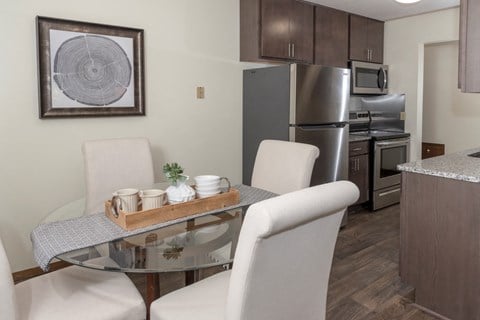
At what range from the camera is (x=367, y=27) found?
4.63 meters

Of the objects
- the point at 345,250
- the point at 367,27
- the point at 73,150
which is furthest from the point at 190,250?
the point at 367,27

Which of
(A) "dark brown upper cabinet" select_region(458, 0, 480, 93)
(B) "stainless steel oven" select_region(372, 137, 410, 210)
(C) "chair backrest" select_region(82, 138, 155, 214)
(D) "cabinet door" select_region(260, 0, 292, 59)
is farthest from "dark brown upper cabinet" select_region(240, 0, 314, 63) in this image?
(A) "dark brown upper cabinet" select_region(458, 0, 480, 93)

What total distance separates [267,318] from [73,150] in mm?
2180

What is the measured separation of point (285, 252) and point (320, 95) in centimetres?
261

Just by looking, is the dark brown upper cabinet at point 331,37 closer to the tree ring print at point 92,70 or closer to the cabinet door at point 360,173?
the cabinet door at point 360,173

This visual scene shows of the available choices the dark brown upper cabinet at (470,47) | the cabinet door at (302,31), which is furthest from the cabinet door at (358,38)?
the dark brown upper cabinet at (470,47)

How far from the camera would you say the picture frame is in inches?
103

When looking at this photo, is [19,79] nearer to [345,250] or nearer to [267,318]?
[267,318]

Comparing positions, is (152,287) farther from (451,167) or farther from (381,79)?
(381,79)

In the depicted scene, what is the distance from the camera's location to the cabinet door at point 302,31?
383cm

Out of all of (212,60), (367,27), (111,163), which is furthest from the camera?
(367,27)

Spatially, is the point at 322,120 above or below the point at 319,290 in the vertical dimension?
above

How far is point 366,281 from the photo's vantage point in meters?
2.64

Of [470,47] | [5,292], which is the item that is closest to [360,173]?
[470,47]
